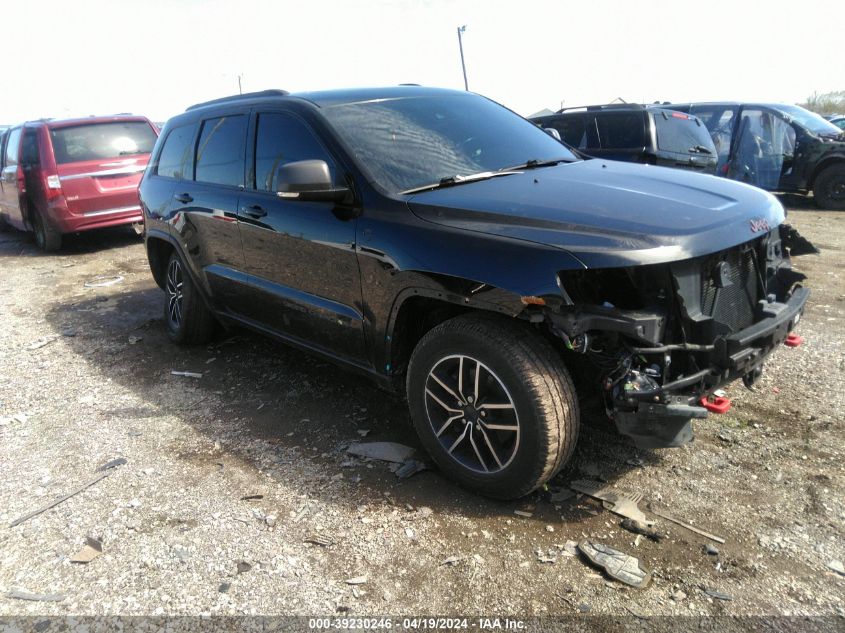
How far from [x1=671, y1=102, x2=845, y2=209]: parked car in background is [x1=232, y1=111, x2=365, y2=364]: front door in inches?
380

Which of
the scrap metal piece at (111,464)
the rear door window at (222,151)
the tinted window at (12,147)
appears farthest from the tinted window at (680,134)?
the tinted window at (12,147)

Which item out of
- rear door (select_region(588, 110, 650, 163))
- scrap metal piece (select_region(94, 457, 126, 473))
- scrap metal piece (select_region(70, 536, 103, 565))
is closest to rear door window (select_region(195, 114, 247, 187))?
scrap metal piece (select_region(94, 457, 126, 473))

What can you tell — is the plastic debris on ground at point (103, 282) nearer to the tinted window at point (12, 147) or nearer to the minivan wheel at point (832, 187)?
the tinted window at point (12, 147)

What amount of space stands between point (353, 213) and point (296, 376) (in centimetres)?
178

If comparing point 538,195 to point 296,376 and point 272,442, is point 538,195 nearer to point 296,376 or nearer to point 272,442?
point 272,442

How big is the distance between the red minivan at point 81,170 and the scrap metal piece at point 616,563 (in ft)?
29.4

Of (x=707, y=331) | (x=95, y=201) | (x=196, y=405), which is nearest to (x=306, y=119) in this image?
(x=196, y=405)

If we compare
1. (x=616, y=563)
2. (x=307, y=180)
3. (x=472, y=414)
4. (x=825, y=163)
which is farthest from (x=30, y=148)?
(x=825, y=163)

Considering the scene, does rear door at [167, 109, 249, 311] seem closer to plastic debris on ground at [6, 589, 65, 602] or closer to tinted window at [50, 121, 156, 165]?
plastic debris on ground at [6, 589, 65, 602]

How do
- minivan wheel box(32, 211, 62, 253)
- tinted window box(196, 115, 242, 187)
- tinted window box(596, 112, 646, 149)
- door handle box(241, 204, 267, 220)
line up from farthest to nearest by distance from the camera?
minivan wheel box(32, 211, 62, 253)
tinted window box(596, 112, 646, 149)
tinted window box(196, 115, 242, 187)
door handle box(241, 204, 267, 220)

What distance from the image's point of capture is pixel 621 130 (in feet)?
29.0

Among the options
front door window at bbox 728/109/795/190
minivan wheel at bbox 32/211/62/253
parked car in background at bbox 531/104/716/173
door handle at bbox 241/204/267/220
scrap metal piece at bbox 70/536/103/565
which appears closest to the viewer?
scrap metal piece at bbox 70/536/103/565

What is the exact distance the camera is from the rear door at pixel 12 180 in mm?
9859

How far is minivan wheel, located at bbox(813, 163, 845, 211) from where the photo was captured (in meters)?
10.8
